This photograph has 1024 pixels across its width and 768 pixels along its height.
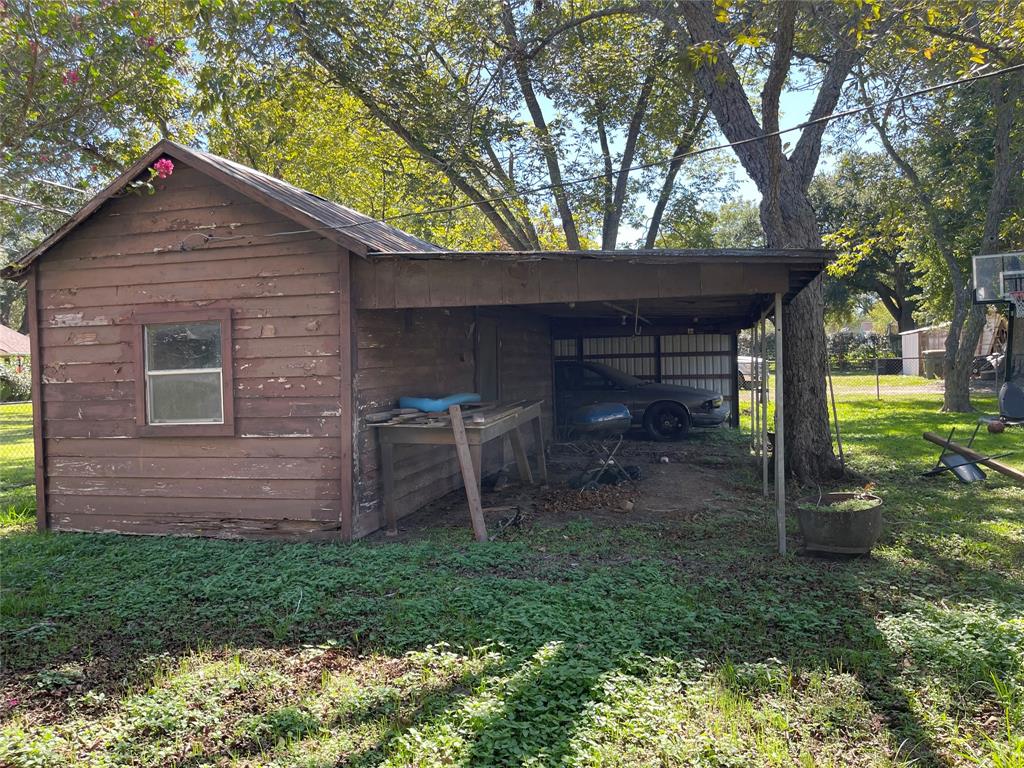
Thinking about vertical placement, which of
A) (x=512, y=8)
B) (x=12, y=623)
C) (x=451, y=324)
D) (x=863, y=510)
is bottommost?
(x=12, y=623)

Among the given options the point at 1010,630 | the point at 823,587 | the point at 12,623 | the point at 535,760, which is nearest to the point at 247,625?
the point at 12,623

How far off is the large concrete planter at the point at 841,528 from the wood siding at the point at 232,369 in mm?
4151

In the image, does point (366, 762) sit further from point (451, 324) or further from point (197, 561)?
point (451, 324)

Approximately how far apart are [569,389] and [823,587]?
9.31 m

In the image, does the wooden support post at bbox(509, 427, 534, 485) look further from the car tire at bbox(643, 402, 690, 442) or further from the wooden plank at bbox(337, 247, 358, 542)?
the car tire at bbox(643, 402, 690, 442)

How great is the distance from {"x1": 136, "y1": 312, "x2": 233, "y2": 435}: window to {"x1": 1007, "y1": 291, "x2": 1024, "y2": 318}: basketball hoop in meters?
11.8

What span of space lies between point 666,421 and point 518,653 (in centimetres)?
1050

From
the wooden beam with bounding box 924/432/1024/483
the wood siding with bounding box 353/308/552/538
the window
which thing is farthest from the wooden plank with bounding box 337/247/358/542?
the wooden beam with bounding box 924/432/1024/483

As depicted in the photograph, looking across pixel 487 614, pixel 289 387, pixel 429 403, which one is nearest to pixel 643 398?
pixel 429 403

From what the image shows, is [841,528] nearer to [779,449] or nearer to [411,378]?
[779,449]

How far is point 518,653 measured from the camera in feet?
13.2

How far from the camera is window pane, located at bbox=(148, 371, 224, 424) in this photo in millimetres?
7043

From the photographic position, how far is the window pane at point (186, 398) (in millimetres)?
7043

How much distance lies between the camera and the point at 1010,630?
13.5 ft
